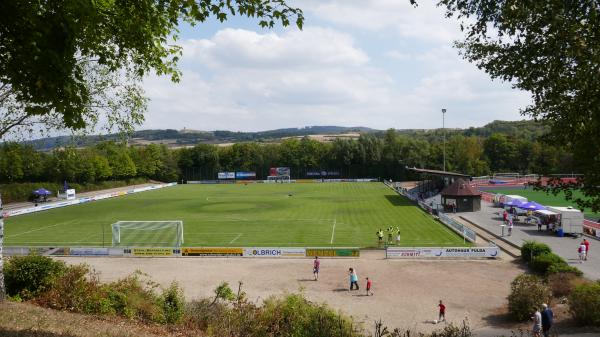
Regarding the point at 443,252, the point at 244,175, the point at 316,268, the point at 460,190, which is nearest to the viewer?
the point at 316,268

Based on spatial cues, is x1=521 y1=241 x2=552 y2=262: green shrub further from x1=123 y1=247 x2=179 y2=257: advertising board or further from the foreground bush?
x1=123 y1=247 x2=179 y2=257: advertising board

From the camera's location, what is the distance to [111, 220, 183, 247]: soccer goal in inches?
1459

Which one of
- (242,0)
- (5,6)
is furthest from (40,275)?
(242,0)

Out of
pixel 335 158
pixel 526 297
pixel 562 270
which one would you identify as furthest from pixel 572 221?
pixel 335 158

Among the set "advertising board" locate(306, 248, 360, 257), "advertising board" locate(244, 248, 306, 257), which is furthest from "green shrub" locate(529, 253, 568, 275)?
"advertising board" locate(244, 248, 306, 257)

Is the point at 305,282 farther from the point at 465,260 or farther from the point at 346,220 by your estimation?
the point at 346,220

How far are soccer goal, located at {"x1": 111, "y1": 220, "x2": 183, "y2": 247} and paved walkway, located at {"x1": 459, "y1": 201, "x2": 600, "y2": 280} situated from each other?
27.4 m

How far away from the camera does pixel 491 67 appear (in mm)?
10578

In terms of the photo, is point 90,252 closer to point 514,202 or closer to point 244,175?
point 514,202

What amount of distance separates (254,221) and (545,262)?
96.7ft

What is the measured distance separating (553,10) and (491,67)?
2.02m

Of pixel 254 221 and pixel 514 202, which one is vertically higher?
pixel 514 202

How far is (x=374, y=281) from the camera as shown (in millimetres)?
26547

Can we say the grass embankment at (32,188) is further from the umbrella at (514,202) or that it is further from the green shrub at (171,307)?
the umbrella at (514,202)
